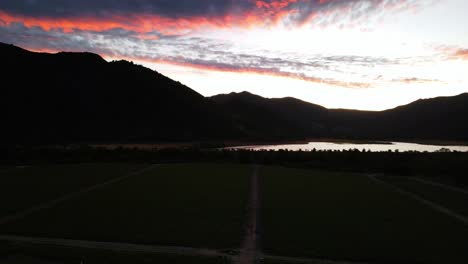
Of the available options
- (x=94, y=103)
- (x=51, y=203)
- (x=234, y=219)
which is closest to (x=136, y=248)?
(x=234, y=219)

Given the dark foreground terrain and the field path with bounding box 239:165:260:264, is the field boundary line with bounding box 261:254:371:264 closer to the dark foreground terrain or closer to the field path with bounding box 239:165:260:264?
the dark foreground terrain

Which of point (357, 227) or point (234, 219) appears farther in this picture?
point (234, 219)

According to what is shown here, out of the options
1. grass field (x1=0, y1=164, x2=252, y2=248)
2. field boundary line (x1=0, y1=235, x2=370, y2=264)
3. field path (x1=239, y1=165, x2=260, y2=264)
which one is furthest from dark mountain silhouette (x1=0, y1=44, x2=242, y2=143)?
field boundary line (x1=0, y1=235, x2=370, y2=264)

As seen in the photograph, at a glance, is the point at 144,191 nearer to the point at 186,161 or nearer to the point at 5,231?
the point at 5,231

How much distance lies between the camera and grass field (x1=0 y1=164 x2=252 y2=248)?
1090 cm

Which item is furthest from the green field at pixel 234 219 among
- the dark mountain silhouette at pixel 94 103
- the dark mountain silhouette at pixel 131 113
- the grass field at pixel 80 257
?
the dark mountain silhouette at pixel 131 113

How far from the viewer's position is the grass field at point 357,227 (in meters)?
9.86

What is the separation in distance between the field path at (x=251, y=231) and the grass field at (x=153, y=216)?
278 millimetres

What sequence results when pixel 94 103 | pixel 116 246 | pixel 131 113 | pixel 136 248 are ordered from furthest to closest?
1. pixel 131 113
2. pixel 94 103
3. pixel 116 246
4. pixel 136 248

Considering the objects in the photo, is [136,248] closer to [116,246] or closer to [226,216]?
[116,246]

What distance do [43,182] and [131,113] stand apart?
54632mm

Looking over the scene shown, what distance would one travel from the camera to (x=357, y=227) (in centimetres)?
1236

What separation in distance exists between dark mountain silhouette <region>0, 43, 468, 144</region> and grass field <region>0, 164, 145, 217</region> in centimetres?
3725

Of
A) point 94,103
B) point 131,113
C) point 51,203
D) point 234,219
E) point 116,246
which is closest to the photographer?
point 116,246
